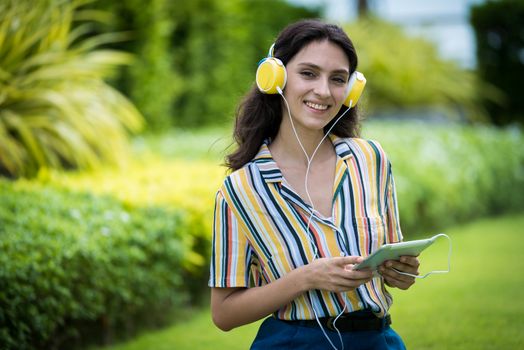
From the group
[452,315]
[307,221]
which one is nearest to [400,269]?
[307,221]

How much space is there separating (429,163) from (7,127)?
15.8 ft

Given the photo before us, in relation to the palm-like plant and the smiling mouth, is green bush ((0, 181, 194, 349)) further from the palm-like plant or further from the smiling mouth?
the smiling mouth

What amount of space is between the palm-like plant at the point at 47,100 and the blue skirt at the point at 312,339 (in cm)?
371

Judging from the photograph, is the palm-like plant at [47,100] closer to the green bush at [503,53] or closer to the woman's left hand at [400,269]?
the woman's left hand at [400,269]

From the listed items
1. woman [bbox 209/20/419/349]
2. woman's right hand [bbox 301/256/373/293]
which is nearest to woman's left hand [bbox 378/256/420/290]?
woman [bbox 209/20/419/349]

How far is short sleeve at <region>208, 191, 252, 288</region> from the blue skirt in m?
0.19

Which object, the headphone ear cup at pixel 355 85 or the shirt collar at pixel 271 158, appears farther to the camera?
the headphone ear cup at pixel 355 85

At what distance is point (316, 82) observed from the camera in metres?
2.53

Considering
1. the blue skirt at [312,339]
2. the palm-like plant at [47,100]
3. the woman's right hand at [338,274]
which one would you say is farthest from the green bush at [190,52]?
the woman's right hand at [338,274]

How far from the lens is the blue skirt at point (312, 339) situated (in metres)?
2.35

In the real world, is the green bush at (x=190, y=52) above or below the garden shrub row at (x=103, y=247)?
above

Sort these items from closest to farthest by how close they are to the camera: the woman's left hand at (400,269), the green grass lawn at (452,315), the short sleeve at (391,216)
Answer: the woman's left hand at (400,269)
the short sleeve at (391,216)
the green grass lawn at (452,315)

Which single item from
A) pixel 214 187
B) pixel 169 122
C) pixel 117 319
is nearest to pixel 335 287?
pixel 117 319

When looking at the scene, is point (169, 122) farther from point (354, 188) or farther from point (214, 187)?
point (354, 188)
